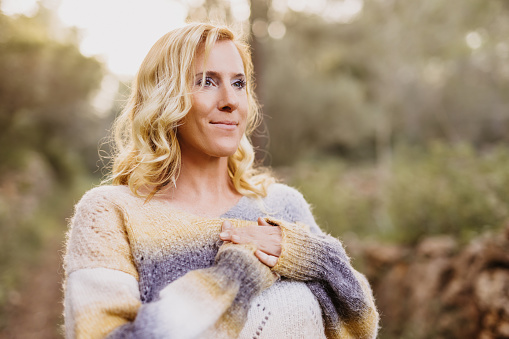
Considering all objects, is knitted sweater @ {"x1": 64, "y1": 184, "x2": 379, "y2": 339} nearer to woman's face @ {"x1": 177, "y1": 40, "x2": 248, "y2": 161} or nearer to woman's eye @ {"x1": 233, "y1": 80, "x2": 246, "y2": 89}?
woman's face @ {"x1": 177, "y1": 40, "x2": 248, "y2": 161}

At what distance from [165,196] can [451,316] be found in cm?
338

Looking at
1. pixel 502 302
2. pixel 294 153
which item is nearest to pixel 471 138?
pixel 294 153

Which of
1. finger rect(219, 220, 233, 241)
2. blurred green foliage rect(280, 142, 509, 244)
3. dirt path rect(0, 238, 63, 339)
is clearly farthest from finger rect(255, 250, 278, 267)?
dirt path rect(0, 238, 63, 339)

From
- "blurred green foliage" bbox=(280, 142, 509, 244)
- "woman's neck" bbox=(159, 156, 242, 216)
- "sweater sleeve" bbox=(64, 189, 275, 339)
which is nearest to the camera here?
"sweater sleeve" bbox=(64, 189, 275, 339)

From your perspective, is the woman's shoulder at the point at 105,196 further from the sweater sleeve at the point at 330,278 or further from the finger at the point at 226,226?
the sweater sleeve at the point at 330,278

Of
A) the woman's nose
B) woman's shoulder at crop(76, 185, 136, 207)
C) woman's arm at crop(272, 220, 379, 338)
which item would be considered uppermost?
the woman's nose

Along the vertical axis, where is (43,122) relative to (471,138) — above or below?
below

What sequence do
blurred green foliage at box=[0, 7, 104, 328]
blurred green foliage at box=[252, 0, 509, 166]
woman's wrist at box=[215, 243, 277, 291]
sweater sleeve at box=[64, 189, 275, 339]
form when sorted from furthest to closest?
blurred green foliage at box=[252, 0, 509, 166]
blurred green foliage at box=[0, 7, 104, 328]
woman's wrist at box=[215, 243, 277, 291]
sweater sleeve at box=[64, 189, 275, 339]

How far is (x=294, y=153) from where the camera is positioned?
62.1 ft

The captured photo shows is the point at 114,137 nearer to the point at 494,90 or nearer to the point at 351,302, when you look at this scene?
the point at 351,302

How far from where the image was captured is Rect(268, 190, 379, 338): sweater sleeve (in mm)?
1847

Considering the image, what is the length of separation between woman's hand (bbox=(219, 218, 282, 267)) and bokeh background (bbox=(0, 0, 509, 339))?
1.00 metres

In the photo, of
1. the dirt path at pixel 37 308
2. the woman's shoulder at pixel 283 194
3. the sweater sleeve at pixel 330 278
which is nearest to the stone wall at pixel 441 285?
the sweater sleeve at pixel 330 278

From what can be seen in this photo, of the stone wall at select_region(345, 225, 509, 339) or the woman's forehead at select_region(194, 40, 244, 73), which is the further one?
the stone wall at select_region(345, 225, 509, 339)
